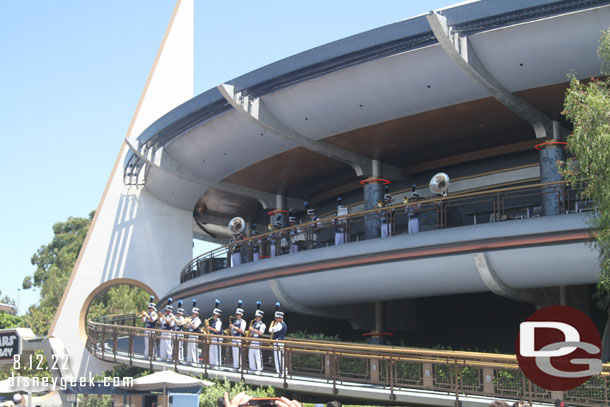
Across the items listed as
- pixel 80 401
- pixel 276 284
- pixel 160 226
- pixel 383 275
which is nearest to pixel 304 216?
pixel 160 226

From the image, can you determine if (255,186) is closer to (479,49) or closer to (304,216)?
(304,216)

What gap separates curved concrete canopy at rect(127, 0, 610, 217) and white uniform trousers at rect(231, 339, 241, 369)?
7.65 m

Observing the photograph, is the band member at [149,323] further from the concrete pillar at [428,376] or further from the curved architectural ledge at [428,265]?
the concrete pillar at [428,376]

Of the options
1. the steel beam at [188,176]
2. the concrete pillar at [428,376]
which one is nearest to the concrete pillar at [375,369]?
the concrete pillar at [428,376]

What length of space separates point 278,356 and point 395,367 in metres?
3.37

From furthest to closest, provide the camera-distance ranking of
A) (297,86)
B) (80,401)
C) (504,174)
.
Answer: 1. (504,174)
2. (297,86)
3. (80,401)

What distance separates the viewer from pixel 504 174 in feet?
78.1

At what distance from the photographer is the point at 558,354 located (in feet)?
43.8

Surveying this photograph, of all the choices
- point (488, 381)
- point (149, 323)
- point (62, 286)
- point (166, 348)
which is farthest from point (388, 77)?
point (62, 286)

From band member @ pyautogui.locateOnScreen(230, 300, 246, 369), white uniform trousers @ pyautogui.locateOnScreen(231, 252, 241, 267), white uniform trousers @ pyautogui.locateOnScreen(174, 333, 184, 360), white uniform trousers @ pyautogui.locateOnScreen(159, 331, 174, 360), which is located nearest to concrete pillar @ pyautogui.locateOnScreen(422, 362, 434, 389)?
band member @ pyautogui.locateOnScreen(230, 300, 246, 369)

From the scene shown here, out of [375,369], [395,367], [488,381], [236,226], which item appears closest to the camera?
[488,381]

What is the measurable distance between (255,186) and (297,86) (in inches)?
350

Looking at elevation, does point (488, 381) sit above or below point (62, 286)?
below

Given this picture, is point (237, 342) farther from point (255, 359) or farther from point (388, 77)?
point (388, 77)
